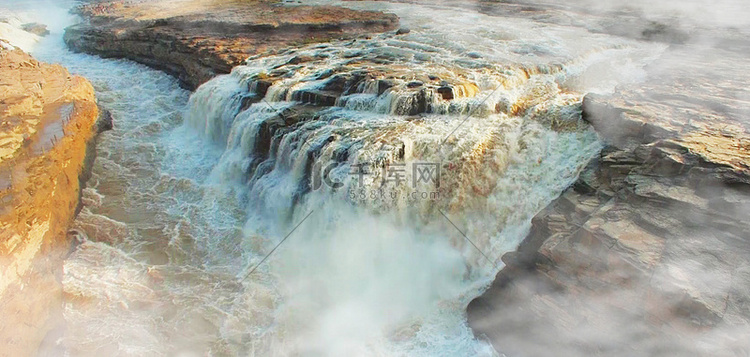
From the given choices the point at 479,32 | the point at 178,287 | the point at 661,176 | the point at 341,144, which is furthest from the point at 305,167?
the point at 479,32

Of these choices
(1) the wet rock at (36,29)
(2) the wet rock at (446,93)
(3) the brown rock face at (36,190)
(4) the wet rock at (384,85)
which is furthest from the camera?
(1) the wet rock at (36,29)

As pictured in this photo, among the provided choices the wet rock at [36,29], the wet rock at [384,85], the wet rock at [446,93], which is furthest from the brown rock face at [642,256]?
the wet rock at [36,29]

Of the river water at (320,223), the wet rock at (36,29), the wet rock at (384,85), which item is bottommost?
the river water at (320,223)

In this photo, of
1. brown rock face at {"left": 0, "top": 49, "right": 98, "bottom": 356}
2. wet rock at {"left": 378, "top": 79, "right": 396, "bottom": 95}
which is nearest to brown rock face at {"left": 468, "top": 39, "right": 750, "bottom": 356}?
wet rock at {"left": 378, "top": 79, "right": 396, "bottom": 95}

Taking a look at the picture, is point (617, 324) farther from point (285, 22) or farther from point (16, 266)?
point (285, 22)

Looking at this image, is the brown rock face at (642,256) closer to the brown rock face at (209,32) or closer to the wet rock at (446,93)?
the wet rock at (446,93)

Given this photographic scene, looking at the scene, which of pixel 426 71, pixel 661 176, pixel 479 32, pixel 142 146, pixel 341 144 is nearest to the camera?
pixel 661 176
